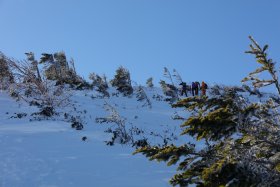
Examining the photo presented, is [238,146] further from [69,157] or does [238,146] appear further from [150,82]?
[150,82]

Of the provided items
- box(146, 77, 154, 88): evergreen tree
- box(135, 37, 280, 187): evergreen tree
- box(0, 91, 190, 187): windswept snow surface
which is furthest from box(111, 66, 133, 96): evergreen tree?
box(135, 37, 280, 187): evergreen tree

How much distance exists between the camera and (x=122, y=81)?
3344 cm

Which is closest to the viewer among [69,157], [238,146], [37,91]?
[238,146]

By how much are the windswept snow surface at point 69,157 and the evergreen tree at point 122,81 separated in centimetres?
1025

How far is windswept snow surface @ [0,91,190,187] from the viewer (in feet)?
37.4

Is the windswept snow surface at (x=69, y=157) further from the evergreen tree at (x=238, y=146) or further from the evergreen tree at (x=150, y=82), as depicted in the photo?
the evergreen tree at (x=150, y=82)

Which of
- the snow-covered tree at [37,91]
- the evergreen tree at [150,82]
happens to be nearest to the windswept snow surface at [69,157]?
the snow-covered tree at [37,91]

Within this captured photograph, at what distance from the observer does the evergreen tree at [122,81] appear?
3159 cm

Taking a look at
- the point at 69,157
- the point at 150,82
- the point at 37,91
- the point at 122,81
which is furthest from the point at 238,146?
the point at 150,82

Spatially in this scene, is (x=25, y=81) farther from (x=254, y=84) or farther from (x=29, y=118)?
(x=254, y=84)

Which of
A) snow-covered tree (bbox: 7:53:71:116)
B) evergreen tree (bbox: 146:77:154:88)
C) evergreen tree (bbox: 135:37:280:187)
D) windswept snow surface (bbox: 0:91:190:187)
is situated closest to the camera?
evergreen tree (bbox: 135:37:280:187)

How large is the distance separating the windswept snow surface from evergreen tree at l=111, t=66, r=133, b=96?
33.6 feet

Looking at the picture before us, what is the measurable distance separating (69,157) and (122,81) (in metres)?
20.2

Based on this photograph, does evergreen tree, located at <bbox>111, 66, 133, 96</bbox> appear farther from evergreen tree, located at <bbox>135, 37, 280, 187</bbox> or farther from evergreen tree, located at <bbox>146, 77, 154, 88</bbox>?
evergreen tree, located at <bbox>135, 37, 280, 187</bbox>
